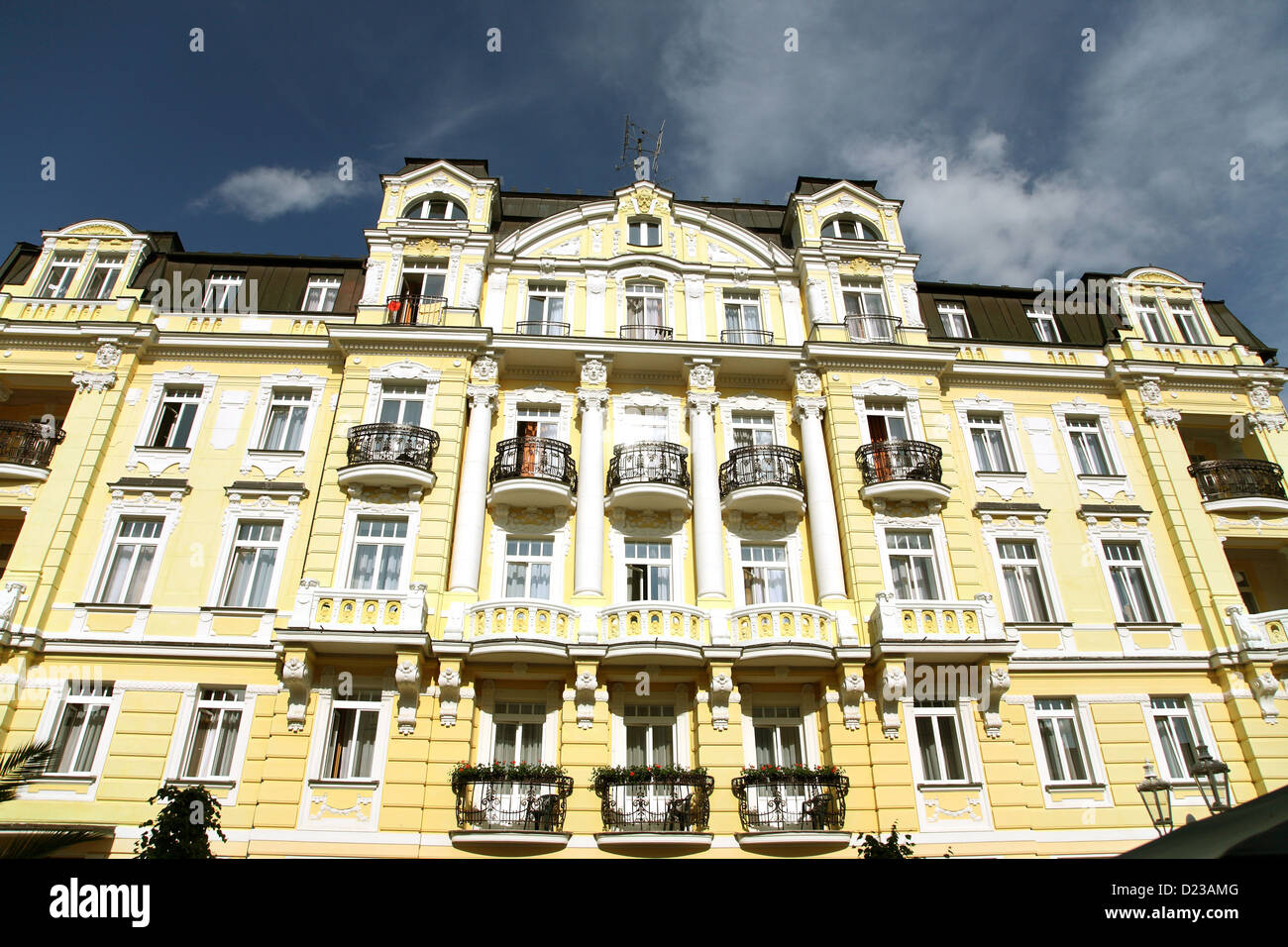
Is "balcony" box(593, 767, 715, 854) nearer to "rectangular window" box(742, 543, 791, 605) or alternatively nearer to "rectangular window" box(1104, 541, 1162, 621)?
"rectangular window" box(742, 543, 791, 605)

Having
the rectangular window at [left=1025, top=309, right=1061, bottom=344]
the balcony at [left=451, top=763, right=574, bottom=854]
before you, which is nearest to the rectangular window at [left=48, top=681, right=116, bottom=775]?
the balcony at [left=451, top=763, right=574, bottom=854]

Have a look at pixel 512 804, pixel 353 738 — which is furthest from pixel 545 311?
pixel 512 804

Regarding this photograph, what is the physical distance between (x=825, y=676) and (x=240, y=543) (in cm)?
1586

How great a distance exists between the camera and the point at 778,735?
19000mm

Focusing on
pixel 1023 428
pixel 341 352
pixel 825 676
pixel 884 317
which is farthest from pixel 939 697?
pixel 341 352

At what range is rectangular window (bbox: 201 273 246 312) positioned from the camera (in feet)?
80.4

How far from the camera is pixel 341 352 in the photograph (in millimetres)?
23203

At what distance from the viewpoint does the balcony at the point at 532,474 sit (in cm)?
2070

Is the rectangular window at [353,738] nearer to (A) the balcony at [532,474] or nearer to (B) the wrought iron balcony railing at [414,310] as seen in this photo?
(A) the balcony at [532,474]

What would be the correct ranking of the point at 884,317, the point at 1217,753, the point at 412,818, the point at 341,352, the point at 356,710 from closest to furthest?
the point at 412,818
the point at 356,710
the point at 1217,753
the point at 341,352
the point at 884,317

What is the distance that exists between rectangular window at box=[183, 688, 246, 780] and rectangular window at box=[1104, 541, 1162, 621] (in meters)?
23.6

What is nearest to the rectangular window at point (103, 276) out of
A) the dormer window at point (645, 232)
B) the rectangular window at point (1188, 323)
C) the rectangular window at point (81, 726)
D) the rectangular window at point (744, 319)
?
the rectangular window at point (81, 726)
